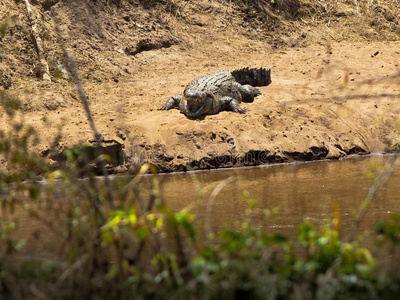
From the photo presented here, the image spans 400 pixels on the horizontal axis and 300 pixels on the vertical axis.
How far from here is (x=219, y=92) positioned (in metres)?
9.58

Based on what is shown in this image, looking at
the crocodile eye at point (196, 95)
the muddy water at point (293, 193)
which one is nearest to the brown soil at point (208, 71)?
the crocodile eye at point (196, 95)

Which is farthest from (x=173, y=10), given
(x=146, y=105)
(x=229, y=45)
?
(x=146, y=105)

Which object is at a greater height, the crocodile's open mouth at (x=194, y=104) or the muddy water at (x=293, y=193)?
the crocodile's open mouth at (x=194, y=104)

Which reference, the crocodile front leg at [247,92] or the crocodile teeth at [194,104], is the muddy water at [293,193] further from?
the crocodile front leg at [247,92]

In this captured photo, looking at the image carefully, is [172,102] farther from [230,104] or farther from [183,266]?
[183,266]

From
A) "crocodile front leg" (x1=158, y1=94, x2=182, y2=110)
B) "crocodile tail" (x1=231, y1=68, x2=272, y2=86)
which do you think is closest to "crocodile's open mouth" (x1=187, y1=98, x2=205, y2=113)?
"crocodile front leg" (x1=158, y1=94, x2=182, y2=110)

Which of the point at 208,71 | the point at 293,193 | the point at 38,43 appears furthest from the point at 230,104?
the point at 38,43

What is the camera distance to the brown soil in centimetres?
782

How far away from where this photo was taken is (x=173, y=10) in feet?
45.2

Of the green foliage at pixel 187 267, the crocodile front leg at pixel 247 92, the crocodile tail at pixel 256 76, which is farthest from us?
the crocodile tail at pixel 256 76

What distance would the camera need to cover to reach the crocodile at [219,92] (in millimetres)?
8828

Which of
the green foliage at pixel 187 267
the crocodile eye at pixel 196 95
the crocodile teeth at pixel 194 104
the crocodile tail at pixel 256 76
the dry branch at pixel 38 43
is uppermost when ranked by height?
the dry branch at pixel 38 43

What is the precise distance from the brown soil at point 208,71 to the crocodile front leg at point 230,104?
0.70 feet

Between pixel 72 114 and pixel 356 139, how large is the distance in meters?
5.27
